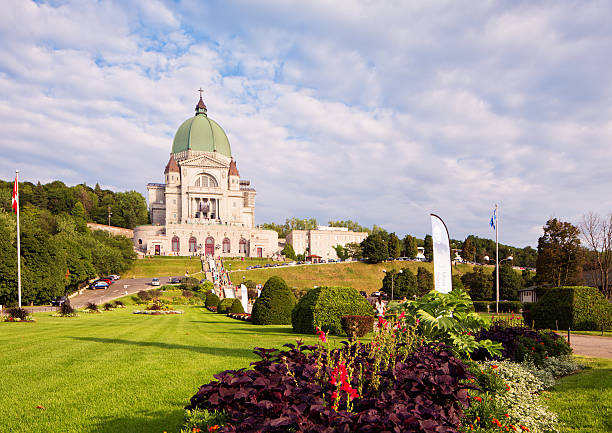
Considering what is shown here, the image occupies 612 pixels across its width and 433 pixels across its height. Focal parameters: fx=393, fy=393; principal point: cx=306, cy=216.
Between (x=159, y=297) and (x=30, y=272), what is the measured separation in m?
12.5

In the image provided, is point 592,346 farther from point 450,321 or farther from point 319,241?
point 319,241

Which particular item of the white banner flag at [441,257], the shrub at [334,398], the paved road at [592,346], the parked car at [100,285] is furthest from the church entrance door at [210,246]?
the shrub at [334,398]

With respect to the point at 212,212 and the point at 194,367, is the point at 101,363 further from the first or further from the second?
the point at 212,212

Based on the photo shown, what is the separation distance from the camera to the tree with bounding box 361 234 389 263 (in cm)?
8100

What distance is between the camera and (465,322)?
26.5 feet

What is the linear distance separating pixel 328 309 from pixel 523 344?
23.3ft

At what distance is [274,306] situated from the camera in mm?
19203

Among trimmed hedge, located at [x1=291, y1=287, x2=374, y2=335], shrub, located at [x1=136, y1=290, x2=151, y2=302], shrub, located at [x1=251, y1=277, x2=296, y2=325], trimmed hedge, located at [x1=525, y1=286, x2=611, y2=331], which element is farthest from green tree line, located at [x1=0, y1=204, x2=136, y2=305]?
trimmed hedge, located at [x1=525, y1=286, x2=611, y2=331]

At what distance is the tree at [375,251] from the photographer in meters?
81.0

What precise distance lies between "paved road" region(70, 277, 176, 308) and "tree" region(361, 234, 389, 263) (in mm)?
41412

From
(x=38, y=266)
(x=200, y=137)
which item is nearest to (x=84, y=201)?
(x=200, y=137)

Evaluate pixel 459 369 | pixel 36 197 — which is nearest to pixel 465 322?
pixel 459 369

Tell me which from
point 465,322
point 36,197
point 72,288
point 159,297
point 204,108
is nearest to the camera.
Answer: point 465,322

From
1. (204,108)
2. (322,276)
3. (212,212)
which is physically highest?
(204,108)
